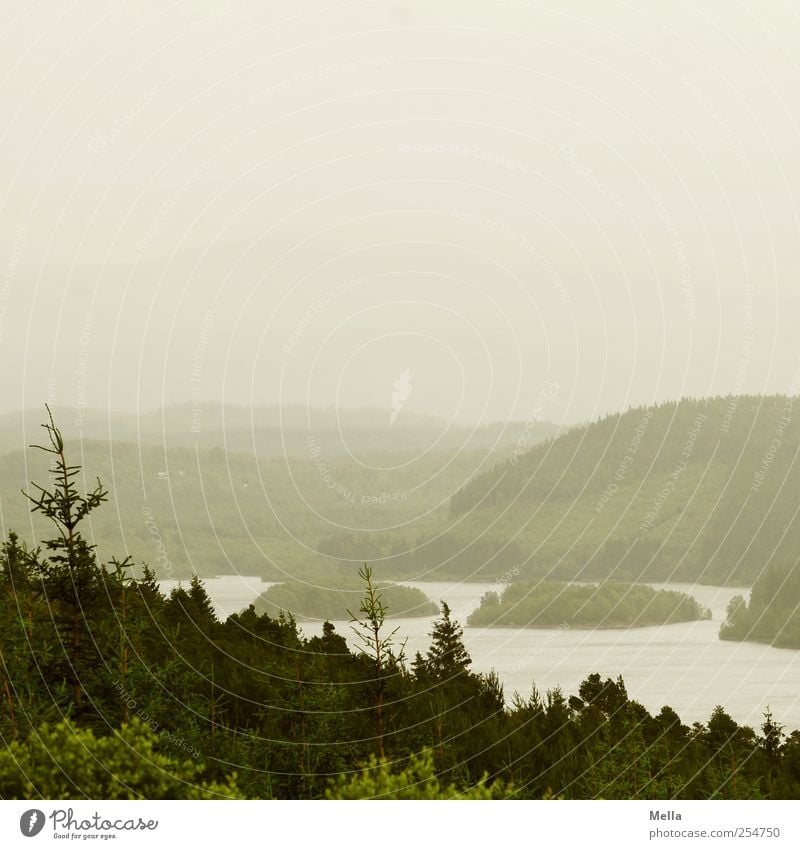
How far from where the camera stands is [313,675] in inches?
1134

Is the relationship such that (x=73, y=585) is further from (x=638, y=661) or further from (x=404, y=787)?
(x=638, y=661)

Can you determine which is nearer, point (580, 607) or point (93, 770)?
point (93, 770)

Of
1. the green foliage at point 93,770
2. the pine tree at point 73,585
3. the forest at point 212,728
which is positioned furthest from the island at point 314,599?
the green foliage at point 93,770

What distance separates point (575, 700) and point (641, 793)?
1265 inches

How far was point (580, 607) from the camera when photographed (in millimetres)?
134625

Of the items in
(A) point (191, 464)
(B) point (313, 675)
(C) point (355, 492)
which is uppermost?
(A) point (191, 464)

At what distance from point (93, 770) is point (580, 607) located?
11628 cm

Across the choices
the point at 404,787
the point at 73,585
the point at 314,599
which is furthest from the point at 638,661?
the point at 73,585

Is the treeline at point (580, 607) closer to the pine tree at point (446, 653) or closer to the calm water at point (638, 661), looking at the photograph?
the calm water at point (638, 661)

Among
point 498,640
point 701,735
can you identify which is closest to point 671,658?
point 498,640

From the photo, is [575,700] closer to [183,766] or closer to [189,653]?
[189,653]

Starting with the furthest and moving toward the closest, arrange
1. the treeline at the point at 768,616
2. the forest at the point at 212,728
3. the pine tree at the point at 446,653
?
the treeline at the point at 768,616 → the pine tree at the point at 446,653 → the forest at the point at 212,728

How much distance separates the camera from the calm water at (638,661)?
8488cm

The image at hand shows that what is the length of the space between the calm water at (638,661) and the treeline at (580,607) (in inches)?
77.8
